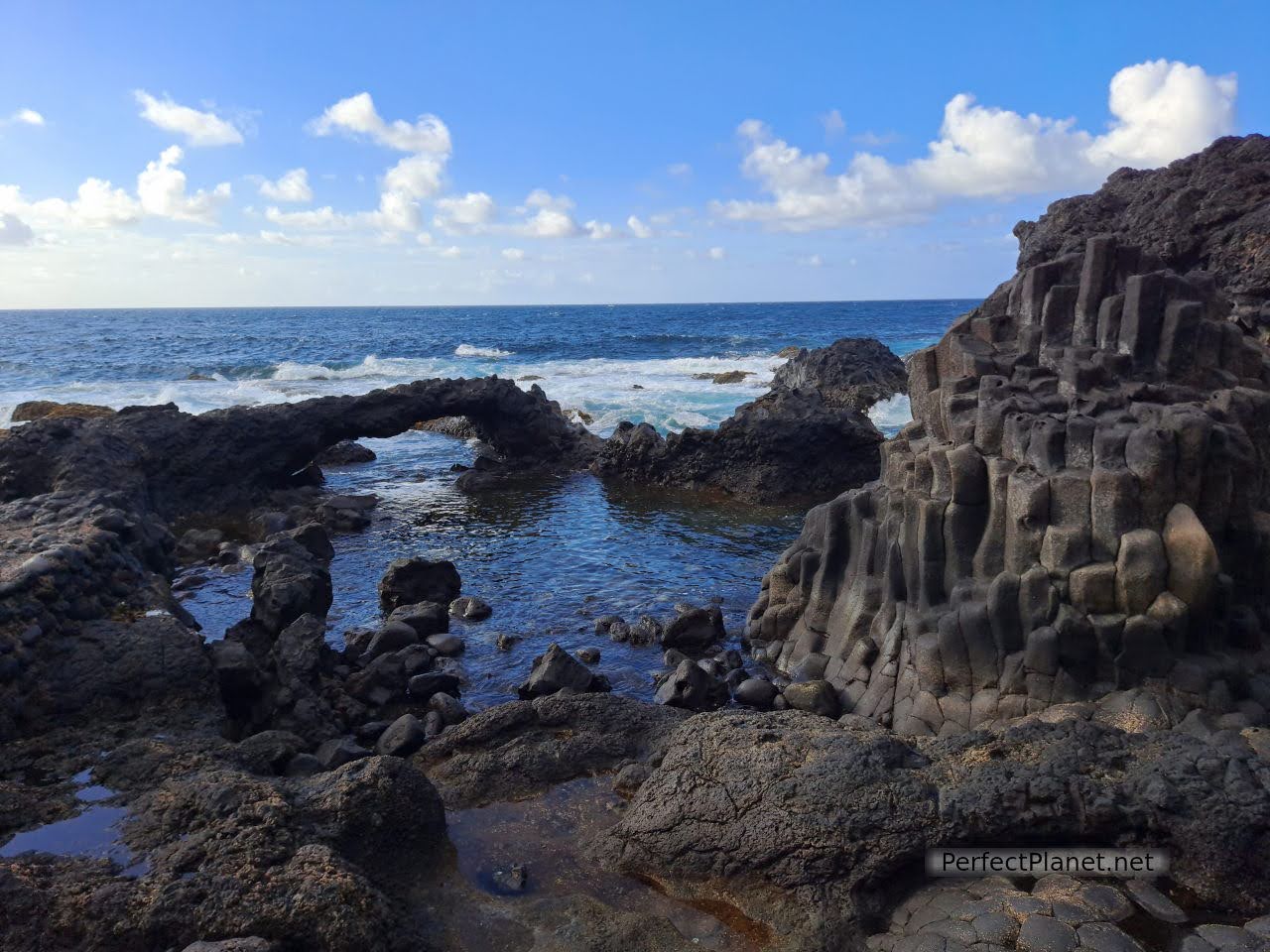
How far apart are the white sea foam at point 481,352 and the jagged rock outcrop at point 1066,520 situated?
195ft

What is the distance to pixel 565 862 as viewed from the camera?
6.78 meters

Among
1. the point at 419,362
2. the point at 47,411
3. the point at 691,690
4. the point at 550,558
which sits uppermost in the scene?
the point at 47,411

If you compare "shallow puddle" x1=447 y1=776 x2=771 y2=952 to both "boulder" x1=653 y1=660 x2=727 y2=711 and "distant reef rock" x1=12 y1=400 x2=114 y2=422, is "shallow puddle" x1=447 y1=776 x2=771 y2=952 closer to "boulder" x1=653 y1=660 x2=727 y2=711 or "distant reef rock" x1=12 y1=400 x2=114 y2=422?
"boulder" x1=653 y1=660 x2=727 y2=711

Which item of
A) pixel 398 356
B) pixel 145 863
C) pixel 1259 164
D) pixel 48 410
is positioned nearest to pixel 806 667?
pixel 145 863

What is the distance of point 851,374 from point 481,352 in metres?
41.1

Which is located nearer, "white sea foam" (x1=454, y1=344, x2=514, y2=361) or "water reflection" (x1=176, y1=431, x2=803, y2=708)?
"water reflection" (x1=176, y1=431, x2=803, y2=708)

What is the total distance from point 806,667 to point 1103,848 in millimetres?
5836

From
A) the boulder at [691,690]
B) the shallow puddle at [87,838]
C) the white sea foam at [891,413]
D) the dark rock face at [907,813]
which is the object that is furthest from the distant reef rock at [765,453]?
the shallow puddle at [87,838]

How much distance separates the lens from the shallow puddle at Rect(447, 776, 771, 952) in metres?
5.96

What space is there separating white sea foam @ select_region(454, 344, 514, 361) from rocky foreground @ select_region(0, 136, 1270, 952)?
5450 cm

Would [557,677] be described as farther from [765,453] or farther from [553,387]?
[553,387]

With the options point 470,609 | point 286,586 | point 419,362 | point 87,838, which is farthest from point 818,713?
point 419,362

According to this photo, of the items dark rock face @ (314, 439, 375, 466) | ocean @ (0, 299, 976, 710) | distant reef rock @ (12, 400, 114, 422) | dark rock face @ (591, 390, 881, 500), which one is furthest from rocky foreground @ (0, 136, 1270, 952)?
distant reef rock @ (12, 400, 114, 422)

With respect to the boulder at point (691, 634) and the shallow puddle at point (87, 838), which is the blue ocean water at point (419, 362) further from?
the shallow puddle at point (87, 838)
